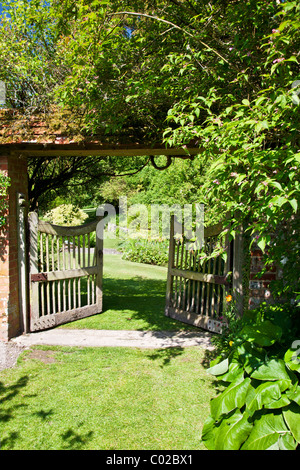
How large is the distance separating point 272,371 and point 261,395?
229 mm

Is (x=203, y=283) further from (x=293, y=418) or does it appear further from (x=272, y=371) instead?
(x=293, y=418)

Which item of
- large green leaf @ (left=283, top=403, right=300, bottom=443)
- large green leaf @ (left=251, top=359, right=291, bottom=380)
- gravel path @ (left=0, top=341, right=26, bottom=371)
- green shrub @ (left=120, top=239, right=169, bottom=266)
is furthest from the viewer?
green shrub @ (left=120, top=239, right=169, bottom=266)

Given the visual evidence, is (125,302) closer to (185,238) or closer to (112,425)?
(185,238)

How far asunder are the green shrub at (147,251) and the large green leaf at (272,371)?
37.2 ft

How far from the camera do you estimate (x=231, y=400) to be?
291cm

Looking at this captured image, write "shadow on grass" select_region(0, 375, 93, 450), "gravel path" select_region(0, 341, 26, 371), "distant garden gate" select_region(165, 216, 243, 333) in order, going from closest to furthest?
"shadow on grass" select_region(0, 375, 93, 450) < "gravel path" select_region(0, 341, 26, 371) < "distant garden gate" select_region(165, 216, 243, 333)

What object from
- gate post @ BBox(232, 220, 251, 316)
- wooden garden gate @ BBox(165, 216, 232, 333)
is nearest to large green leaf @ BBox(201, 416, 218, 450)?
gate post @ BBox(232, 220, 251, 316)

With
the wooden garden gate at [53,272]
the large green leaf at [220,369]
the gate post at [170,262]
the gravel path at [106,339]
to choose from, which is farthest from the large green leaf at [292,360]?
the wooden garden gate at [53,272]

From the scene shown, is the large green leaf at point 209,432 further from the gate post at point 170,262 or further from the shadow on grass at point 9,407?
the gate post at point 170,262

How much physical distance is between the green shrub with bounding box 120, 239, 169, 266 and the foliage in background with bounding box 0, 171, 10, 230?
378 inches

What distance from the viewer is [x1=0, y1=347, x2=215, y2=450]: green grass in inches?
117

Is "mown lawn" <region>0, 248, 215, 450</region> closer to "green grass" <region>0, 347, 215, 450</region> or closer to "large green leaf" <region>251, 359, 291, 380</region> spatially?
"green grass" <region>0, 347, 215, 450</region>
